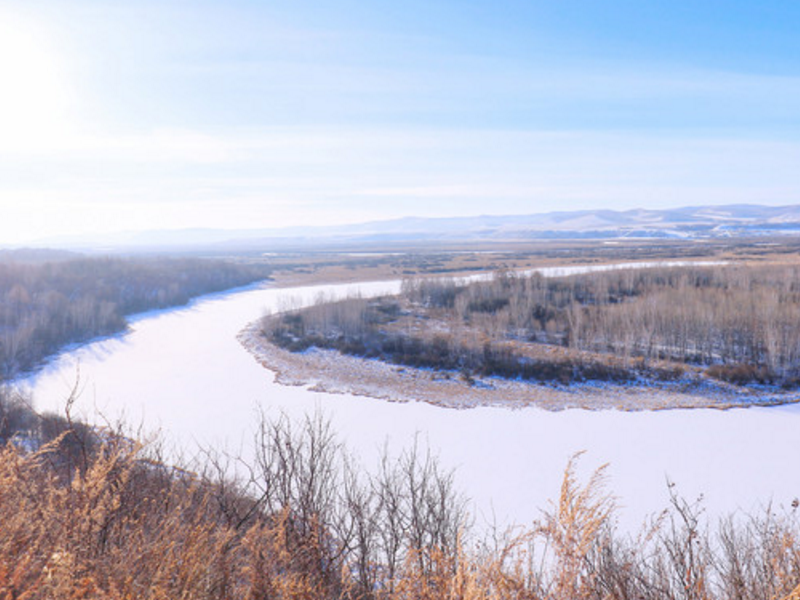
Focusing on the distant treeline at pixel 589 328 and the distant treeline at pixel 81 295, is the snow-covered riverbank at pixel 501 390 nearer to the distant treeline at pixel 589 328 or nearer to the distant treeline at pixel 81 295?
the distant treeline at pixel 589 328

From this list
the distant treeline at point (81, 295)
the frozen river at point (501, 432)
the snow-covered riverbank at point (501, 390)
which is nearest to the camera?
the frozen river at point (501, 432)

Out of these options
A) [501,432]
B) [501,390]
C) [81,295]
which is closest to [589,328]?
[501,390]

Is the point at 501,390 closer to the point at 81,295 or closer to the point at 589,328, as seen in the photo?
the point at 589,328

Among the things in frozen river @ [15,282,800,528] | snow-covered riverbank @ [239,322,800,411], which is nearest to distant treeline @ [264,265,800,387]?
snow-covered riverbank @ [239,322,800,411]

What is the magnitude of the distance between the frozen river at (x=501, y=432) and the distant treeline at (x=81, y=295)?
273 cm

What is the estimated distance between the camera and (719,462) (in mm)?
13805

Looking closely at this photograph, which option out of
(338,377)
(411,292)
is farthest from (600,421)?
(411,292)

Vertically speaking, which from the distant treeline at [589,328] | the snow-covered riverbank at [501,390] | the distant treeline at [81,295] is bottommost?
the snow-covered riverbank at [501,390]

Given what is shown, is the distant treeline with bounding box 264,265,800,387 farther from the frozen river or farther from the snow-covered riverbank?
the frozen river

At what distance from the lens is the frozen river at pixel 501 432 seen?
1231 centimetres

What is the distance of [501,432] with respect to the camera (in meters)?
16.3

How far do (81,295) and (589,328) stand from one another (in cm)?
3844

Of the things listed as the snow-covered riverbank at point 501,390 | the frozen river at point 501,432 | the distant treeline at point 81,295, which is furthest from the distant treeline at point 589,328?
the distant treeline at point 81,295

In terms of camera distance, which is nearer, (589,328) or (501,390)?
(501,390)
